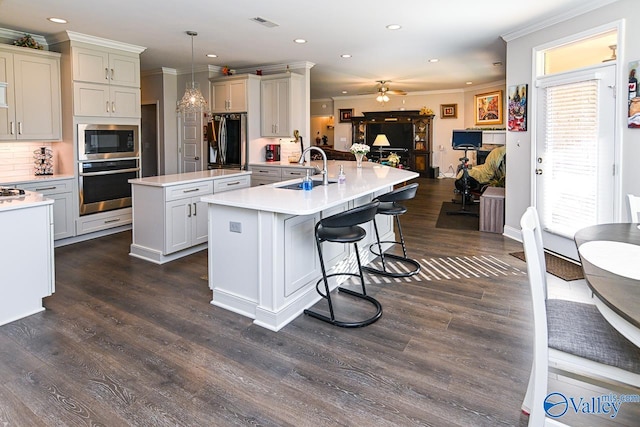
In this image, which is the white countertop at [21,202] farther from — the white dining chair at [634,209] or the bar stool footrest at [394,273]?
the white dining chair at [634,209]

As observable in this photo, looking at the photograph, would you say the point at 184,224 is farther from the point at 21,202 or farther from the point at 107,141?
the point at 107,141

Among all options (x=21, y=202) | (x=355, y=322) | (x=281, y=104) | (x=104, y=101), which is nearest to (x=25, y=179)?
(x=104, y=101)

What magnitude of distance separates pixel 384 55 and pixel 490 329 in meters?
4.95

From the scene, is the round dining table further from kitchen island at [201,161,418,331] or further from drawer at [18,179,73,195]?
drawer at [18,179,73,195]

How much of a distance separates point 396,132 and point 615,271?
11.8 m

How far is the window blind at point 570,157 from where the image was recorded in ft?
13.7

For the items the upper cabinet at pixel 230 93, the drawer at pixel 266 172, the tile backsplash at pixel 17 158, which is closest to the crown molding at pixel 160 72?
the upper cabinet at pixel 230 93

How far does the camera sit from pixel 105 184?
5535 mm

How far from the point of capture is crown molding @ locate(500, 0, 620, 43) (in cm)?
399

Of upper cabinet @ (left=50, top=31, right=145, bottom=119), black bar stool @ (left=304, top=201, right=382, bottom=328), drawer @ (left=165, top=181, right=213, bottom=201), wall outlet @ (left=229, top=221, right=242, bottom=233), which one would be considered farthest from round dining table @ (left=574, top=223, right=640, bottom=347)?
upper cabinet @ (left=50, top=31, right=145, bottom=119)

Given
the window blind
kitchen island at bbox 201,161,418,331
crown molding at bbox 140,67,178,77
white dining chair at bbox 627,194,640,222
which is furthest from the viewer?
crown molding at bbox 140,67,178,77

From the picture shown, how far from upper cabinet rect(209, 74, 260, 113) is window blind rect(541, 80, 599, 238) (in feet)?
14.0

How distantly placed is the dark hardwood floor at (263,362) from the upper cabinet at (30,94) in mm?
2369

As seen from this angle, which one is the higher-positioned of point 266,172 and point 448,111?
point 448,111
